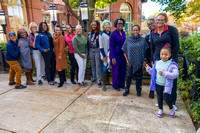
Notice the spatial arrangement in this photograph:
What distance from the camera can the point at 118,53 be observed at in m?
4.10

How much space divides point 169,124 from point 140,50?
176 cm

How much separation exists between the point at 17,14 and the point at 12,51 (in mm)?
12595

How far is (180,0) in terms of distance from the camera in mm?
9719

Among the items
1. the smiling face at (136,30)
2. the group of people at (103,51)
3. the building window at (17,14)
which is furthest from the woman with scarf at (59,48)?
the building window at (17,14)

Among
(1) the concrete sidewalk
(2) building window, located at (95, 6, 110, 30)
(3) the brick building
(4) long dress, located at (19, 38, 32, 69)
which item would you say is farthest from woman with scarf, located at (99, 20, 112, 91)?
(2) building window, located at (95, 6, 110, 30)

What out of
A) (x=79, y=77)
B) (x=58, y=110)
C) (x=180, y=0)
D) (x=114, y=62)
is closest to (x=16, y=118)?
(x=58, y=110)

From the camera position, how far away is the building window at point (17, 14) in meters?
13.9

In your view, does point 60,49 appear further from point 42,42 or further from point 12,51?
point 12,51

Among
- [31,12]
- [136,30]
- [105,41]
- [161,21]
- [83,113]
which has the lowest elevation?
[83,113]

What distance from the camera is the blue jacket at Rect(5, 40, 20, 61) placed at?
4336mm

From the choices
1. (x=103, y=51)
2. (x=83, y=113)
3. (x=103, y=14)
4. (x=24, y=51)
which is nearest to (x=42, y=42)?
(x=24, y=51)

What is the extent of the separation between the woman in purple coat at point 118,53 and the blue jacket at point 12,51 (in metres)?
2.91

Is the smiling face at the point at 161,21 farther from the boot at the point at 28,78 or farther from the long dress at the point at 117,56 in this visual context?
the boot at the point at 28,78

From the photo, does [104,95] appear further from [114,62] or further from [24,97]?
[24,97]
